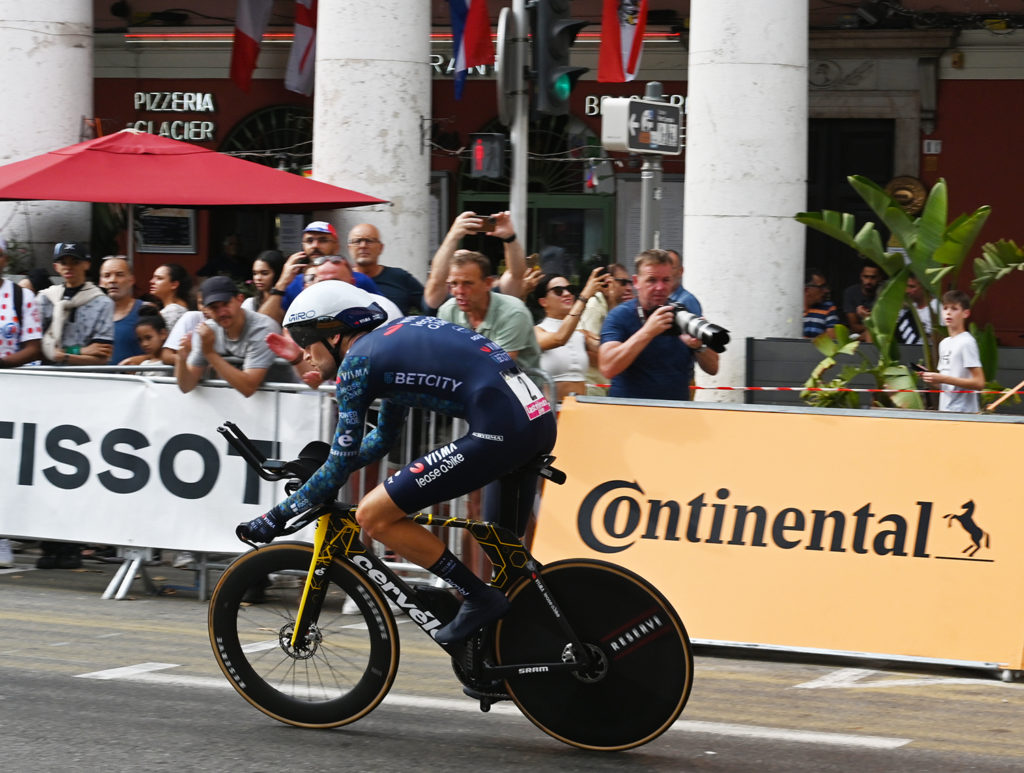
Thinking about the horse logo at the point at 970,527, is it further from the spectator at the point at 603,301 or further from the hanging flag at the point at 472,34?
the hanging flag at the point at 472,34

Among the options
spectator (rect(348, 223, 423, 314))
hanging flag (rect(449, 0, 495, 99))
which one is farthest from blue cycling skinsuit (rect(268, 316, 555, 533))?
hanging flag (rect(449, 0, 495, 99))

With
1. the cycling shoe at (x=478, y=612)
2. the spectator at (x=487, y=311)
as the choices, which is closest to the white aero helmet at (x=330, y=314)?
the cycling shoe at (x=478, y=612)

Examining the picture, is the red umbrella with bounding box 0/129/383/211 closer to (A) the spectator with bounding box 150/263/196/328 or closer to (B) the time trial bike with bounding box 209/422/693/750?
(A) the spectator with bounding box 150/263/196/328

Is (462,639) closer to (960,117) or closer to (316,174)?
(316,174)

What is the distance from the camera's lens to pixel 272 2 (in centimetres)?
1994

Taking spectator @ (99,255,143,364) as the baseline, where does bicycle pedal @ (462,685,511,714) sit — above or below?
below

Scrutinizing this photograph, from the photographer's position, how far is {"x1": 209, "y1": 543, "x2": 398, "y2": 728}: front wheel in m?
5.71

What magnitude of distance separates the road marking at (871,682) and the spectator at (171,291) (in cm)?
562

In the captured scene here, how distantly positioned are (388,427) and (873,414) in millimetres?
2802

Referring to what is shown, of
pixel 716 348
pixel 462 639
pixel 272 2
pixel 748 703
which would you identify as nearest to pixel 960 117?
pixel 272 2

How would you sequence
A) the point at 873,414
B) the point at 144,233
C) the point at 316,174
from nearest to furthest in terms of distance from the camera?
the point at 873,414, the point at 316,174, the point at 144,233

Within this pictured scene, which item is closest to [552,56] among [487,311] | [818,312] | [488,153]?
[488,153]

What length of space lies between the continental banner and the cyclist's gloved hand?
7.99 feet

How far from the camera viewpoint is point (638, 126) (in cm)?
975
